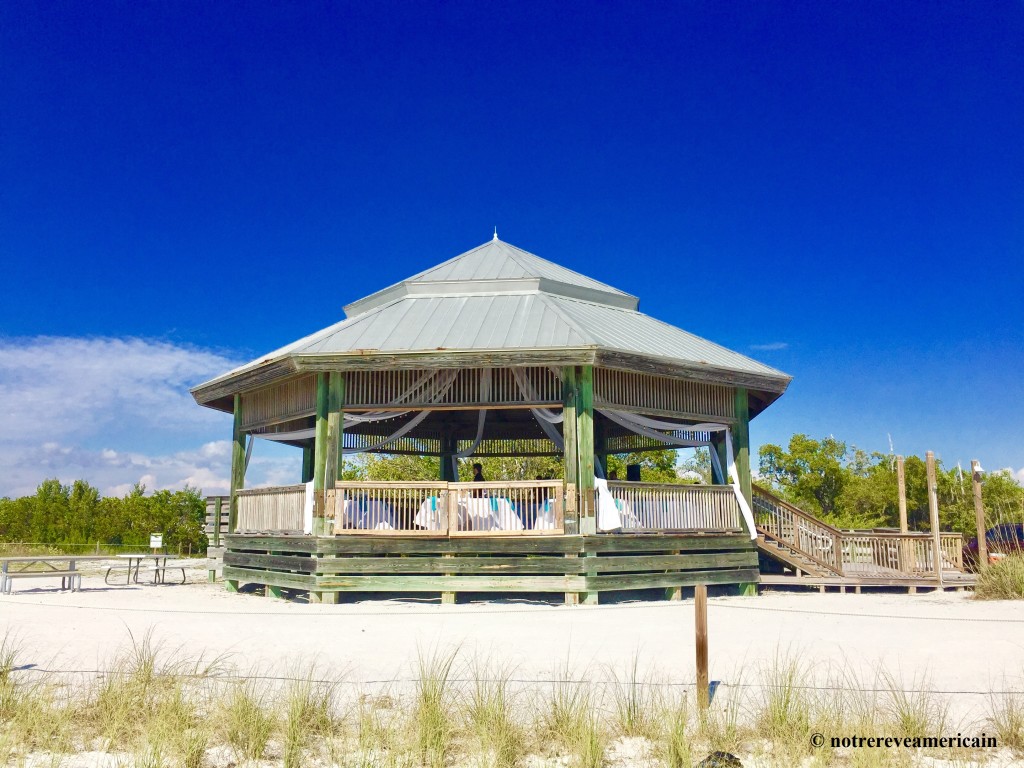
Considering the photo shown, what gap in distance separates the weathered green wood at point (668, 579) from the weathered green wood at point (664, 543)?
0.41 metres

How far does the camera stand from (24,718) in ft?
19.4

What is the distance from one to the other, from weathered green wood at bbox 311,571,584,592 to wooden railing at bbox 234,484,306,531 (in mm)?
1369

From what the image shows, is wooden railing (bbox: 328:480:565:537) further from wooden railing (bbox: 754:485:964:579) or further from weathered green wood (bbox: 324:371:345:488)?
wooden railing (bbox: 754:485:964:579)

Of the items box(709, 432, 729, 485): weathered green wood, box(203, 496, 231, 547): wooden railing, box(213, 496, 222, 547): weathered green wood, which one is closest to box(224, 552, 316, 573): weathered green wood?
box(203, 496, 231, 547): wooden railing

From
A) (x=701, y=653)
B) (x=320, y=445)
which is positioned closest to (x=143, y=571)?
(x=320, y=445)

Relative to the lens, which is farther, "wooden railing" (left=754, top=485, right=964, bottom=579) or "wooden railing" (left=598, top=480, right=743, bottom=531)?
"wooden railing" (left=754, top=485, right=964, bottom=579)

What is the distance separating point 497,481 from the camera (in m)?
13.7

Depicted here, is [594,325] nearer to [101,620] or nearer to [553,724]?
[101,620]

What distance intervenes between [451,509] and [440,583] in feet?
3.93

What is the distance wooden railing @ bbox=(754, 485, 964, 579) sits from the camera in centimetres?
1733

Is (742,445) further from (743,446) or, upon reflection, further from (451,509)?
(451,509)

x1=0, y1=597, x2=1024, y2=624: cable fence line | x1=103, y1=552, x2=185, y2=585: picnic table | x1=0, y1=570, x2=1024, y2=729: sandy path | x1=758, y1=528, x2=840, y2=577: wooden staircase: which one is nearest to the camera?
x1=0, y1=570, x2=1024, y2=729: sandy path

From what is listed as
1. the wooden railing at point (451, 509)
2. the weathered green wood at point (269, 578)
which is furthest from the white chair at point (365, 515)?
the weathered green wood at point (269, 578)

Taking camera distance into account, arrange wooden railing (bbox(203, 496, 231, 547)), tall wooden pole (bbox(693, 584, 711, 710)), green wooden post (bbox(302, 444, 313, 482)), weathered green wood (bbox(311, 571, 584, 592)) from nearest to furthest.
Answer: tall wooden pole (bbox(693, 584, 711, 710)) < weathered green wood (bbox(311, 571, 584, 592)) < wooden railing (bbox(203, 496, 231, 547)) < green wooden post (bbox(302, 444, 313, 482))
